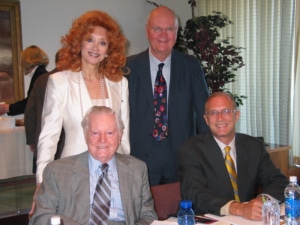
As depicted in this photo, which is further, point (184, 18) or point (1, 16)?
point (184, 18)

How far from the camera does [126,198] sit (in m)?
2.20

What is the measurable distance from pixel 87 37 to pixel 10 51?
4.04 metres

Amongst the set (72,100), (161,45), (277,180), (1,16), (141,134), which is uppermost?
(1,16)

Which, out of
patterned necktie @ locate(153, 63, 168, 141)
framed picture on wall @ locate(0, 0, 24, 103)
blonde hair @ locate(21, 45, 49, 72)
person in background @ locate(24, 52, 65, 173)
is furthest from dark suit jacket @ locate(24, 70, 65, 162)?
framed picture on wall @ locate(0, 0, 24, 103)

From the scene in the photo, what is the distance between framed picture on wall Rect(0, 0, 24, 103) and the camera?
6203 mm

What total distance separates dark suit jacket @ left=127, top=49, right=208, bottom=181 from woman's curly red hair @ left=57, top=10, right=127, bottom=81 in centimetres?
39

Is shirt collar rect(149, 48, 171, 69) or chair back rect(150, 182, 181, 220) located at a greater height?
shirt collar rect(149, 48, 171, 69)

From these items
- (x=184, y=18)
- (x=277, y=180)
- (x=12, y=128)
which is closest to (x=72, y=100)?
(x=277, y=180)

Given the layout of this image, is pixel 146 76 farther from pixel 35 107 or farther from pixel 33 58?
pixel 33 58

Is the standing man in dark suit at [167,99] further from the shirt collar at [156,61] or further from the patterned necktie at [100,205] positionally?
the patterned necktie at [100,205]

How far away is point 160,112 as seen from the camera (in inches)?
123

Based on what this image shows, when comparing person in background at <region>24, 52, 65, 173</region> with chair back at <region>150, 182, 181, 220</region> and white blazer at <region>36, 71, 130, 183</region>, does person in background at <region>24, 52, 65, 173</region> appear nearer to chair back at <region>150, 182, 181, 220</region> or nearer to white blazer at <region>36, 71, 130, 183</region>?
white blazer at <region>36, 71, 130, 183</region>

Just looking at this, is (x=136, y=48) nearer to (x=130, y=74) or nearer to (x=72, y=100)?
(x=130, y=74)

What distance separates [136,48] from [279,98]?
2.52 m
